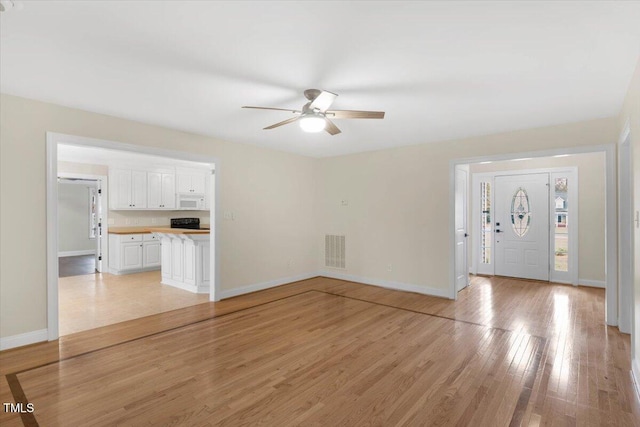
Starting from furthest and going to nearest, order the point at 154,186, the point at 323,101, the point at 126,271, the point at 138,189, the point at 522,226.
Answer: the point at 154,186 < the point at 138,189 < the point at 126,271 < the point at 522,226 < the point at 323,101

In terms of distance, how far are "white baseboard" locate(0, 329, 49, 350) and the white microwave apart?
4942 millimetres

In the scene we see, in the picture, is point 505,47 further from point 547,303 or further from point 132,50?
point 547,303

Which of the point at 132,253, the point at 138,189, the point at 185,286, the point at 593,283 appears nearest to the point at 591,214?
the point at 593,283

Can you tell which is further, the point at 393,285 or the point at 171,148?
the point at 393,285

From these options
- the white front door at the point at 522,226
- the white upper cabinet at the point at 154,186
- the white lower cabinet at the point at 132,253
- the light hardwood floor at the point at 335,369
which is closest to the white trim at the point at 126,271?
the white lower cabinet at the point at 132,253

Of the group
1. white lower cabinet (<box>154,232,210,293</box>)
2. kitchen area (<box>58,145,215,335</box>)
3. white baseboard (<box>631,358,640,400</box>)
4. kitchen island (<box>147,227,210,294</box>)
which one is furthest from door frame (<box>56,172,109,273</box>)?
white baseboard (<box>631,358,640,400</box>)

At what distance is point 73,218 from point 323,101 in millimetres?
10425

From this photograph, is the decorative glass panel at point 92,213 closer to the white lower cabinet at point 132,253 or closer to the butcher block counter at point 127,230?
the butcher block counter at point 127,230

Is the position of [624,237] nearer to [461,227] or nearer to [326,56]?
[461,227]

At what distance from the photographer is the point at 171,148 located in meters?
4.38

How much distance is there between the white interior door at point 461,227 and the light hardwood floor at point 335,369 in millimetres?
1173

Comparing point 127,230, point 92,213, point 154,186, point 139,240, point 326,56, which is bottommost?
point 139,240

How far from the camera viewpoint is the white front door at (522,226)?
6.26 m

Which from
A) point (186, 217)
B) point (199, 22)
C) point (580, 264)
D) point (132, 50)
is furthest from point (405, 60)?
point (186, 217)
